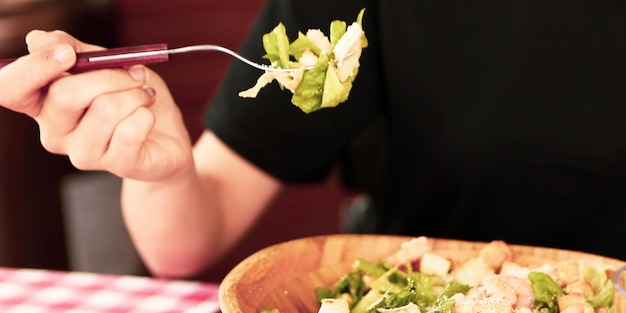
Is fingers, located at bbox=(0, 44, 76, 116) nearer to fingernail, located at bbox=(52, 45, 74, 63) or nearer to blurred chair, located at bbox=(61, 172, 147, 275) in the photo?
fingernail, located at bbox=(52, 45, 74, 63)

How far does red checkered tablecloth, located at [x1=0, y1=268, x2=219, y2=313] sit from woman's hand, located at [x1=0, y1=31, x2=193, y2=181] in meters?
0.32

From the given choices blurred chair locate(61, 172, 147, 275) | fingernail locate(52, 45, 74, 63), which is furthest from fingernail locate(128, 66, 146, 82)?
blurred chair locate(61, 172, 147, 275)

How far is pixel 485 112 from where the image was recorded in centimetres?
151

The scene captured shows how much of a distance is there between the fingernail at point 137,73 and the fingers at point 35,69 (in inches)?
3.9

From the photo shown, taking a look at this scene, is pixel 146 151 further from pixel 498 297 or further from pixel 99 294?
pixel 498 297

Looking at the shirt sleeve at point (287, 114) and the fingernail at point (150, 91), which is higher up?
the fingernail at point (150, 91)

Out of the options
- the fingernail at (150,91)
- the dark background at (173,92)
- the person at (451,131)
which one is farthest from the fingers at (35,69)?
the dark background at (173,92)

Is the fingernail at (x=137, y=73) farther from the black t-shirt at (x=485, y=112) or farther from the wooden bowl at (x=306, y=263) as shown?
Answer: the black t-shirt at (x=485, y=112)

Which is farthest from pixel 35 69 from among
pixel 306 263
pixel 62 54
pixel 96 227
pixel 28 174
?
pixel 96 227

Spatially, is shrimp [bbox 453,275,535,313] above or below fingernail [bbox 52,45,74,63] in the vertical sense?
below

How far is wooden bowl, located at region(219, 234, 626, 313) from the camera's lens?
964mm

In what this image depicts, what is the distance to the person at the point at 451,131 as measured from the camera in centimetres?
145

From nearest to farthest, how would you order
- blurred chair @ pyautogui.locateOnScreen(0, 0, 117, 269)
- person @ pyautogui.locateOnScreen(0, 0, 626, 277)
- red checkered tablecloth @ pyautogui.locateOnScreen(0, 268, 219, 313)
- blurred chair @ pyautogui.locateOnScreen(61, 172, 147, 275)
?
red checkered tablecloth @ pyautogui.locateOnScreen(0, 268, 219, 313)
person @ pyautogui.locateOnScreen(0, 0, 626, 277)
blurred chair @ pyautogui.locateOnScreen(0, 0, 117, 269)
blurred chair @ pyautogui.locateOnScreen(61, 172, 147, 275)

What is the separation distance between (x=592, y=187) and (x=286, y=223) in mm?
2583
